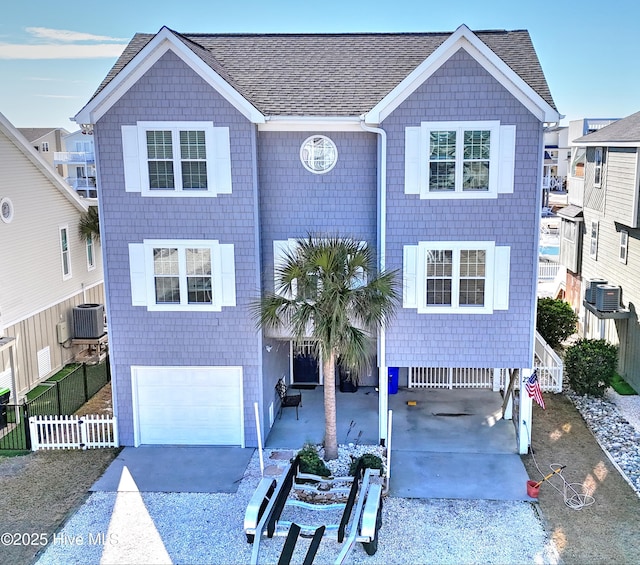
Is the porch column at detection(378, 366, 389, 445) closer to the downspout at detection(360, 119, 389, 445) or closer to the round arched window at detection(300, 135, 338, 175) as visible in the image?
the downspout at detection(360, 119, 389, 445)

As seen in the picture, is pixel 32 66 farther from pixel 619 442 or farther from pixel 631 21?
pixel 631 21

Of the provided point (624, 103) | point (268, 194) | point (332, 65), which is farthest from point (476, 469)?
point (624, 103)

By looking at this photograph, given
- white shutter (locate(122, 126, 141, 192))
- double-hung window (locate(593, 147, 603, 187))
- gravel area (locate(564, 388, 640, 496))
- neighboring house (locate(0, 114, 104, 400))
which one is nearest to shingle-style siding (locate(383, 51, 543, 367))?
gravel area (locate(564, 388, 640, 496))

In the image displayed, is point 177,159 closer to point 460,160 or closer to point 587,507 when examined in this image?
point 460,160

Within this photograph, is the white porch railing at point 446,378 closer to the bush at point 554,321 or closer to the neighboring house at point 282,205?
the neighboring house at point 282,205

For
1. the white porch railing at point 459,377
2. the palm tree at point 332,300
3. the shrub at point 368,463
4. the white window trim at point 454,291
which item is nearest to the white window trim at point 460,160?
the white window trim at point 454,291
